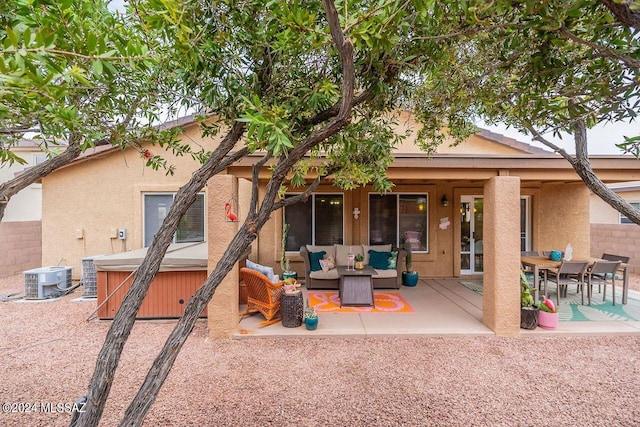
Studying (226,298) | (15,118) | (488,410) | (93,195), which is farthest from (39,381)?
(93,195)

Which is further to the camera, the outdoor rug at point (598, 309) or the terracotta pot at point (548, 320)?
the outdoor rug at point (598, 309)

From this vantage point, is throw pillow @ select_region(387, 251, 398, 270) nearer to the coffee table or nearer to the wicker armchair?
the coffee table

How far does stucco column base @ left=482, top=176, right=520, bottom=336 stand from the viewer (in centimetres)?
486

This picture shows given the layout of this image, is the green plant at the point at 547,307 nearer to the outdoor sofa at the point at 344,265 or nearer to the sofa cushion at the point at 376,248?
the outdoor sofa at the point at 344,265

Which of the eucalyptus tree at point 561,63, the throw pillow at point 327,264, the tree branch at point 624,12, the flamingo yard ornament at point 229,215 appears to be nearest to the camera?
the tree branch at point 624,12

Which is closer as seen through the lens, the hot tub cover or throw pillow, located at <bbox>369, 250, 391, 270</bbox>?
the hot tub cover

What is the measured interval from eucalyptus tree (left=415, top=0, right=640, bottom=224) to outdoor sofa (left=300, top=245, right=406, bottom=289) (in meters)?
4.61

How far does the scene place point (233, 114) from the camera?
253cm

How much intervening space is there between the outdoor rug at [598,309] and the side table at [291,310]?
4.74 m

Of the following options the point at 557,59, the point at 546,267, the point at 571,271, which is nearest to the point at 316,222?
the point at 546,267

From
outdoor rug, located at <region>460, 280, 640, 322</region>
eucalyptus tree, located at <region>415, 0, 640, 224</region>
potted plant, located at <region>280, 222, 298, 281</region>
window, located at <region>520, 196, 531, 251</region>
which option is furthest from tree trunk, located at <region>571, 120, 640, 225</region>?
window, located at <region>520, 196, 531, 251</region>

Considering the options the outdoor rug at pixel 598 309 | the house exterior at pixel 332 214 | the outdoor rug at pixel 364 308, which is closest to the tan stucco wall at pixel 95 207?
the house exterior at pixel 332 214

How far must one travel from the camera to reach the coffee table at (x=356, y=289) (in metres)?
6.19

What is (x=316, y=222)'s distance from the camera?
8812 millimetres
